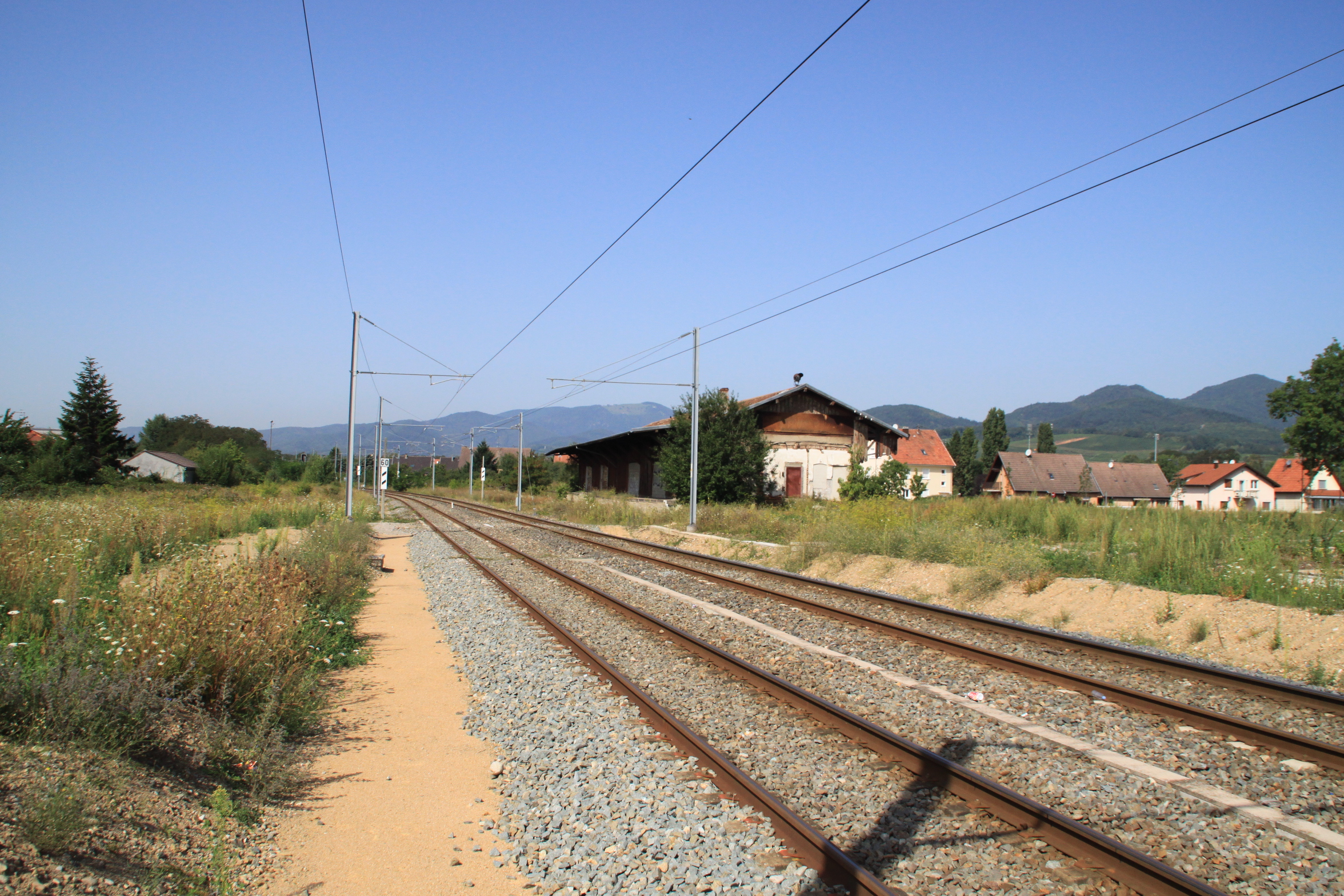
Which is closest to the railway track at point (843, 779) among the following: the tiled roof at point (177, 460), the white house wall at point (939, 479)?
the white house wall at point (939, 479)

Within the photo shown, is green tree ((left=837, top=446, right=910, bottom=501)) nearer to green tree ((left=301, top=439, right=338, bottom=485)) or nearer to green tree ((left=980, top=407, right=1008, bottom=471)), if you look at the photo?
green tree ((left=301, top=439, right=338, bottom=485))

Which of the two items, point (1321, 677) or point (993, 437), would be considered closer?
point (1321, 677)

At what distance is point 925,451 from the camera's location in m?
87.4

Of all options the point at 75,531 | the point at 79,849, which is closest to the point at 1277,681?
the point at 79,849

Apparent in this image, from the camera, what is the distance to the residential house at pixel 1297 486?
7044 centimetres

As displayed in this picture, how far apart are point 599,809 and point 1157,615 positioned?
8839mm

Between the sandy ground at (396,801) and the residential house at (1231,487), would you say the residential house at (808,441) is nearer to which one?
the sandy ground at (396,801)

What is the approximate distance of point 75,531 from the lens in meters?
11.2

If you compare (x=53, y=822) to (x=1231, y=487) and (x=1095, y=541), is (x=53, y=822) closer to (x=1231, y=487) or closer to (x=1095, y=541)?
(x=1095, y=541)

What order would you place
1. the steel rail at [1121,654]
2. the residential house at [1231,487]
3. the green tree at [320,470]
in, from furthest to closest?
the residential house at [1231,487], the green tree at [320,470], the steel rail at [1121,654]

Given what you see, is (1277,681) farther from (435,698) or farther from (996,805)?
(435,698)

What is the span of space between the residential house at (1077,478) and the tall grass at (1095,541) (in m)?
60.7

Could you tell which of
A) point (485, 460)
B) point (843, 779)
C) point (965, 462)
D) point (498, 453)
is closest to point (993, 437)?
point (965, 462)

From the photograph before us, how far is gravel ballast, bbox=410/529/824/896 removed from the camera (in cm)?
378
